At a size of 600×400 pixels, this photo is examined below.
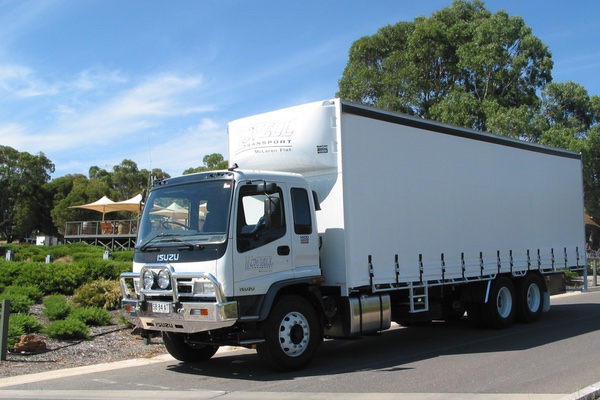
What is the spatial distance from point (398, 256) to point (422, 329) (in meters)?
3.58

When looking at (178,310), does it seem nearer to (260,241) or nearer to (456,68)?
(260,241)

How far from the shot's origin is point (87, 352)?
10.2 m

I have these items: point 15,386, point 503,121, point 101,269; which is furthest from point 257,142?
point 503,121

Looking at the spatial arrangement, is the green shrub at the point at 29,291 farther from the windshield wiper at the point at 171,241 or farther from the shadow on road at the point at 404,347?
the windshield wiper at the point at 171,241

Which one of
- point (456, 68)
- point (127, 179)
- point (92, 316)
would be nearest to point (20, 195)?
point (127, 179)

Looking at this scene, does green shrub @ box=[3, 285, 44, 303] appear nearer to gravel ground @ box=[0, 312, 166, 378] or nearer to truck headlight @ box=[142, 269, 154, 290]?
gravel ground @ box=[0, 312, 166, 378]

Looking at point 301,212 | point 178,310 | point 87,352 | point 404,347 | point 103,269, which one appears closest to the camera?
point 178,310

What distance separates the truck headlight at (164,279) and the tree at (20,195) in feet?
199

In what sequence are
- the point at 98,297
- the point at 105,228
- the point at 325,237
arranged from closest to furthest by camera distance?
1. the point at 325,237
2. the point at 98,297
3. the point at 105,228

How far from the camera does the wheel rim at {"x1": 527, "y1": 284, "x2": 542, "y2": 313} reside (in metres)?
13.0

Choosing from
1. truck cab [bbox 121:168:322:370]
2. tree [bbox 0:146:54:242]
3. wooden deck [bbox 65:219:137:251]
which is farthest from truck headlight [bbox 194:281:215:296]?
tree [bbox 0:146:54:242]

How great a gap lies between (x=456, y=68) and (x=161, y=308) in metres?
25.5

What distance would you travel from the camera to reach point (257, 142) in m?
9.70

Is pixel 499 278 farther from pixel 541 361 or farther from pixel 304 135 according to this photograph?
pixel 304 135
